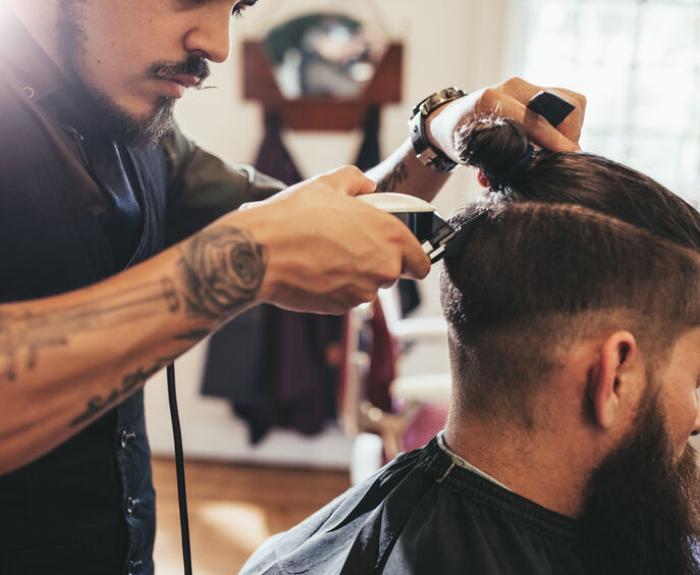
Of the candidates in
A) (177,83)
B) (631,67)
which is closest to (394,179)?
(177,83)

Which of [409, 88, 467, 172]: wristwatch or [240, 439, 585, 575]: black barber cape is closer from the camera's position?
[240, 439, 585, 575]: black barber cape

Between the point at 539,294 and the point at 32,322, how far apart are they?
0.58 m

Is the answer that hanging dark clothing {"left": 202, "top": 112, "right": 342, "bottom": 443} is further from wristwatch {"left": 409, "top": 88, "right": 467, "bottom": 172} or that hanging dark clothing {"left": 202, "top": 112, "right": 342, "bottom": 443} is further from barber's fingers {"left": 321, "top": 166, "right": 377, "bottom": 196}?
barber's fingers {"left": 321, "top": 166, "right": 377, "bottom": 196}

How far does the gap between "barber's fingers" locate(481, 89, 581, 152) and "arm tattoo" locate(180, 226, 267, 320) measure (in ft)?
1.43

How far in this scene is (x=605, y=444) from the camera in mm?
909

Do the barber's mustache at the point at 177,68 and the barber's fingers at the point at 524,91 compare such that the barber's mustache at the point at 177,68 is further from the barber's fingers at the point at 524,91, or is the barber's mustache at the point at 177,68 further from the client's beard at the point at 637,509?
the client's beard at the point at 637,509

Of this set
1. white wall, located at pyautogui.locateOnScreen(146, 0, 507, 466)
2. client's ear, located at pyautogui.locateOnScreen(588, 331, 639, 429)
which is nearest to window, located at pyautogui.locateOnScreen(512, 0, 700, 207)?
white wall, located at pyautogui.locateOnScreen(146, 0, 507, 466)

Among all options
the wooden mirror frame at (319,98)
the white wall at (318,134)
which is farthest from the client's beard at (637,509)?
the wooden mirror frame at (319,98)

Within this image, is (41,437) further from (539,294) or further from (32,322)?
(539,294)

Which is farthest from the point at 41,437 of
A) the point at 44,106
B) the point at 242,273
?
the point at 44,106

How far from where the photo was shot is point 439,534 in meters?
0.90

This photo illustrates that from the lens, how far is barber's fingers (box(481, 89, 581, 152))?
0.95 m

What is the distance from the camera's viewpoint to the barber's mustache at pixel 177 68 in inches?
38.7

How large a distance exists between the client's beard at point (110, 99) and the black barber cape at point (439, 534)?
2.07ft
